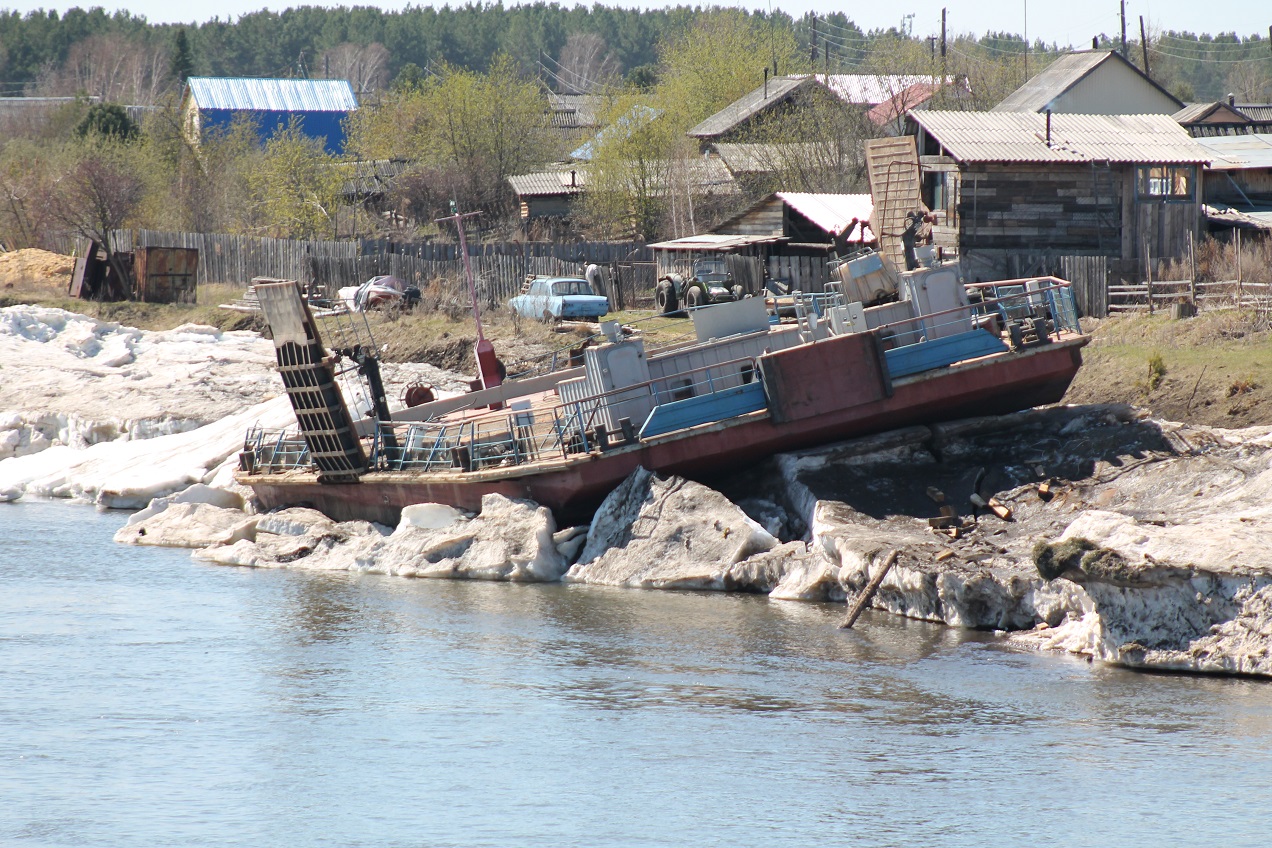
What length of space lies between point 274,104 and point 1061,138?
6721cm

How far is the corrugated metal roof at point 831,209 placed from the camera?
4069cm

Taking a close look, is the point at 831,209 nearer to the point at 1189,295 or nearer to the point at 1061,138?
the point at 1061,138

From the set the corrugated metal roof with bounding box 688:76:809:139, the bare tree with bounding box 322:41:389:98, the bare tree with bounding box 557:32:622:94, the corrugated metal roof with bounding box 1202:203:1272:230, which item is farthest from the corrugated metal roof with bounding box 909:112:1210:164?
the bare tree with bounding box 322:41:389:98

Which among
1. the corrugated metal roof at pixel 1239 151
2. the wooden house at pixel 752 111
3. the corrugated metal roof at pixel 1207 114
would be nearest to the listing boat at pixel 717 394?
the corrugated metal roof at pixel 1239 151

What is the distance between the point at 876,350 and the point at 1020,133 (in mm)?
16839

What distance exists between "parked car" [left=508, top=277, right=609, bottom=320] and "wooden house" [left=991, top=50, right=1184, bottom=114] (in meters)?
16.6

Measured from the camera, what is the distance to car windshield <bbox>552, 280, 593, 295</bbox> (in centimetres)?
4094

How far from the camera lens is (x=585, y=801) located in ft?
41.8

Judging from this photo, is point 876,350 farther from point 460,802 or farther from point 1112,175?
point 1112,175

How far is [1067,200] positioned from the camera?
113 feet

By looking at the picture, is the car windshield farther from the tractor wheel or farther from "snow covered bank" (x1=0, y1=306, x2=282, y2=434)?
"snow covered bank" (x1=0, y1=306, x2=282, y2=434)

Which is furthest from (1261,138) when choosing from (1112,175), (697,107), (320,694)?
(320,694)

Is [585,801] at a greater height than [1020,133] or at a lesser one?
lesser

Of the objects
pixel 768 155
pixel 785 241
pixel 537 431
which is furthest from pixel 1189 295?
pixel 768 155
